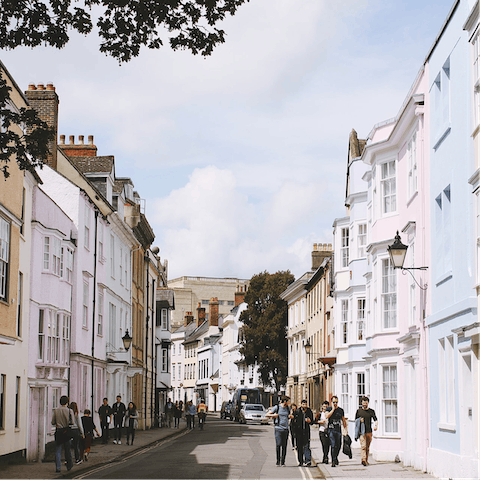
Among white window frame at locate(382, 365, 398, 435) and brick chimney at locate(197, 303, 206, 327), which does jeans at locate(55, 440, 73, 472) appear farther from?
brick chimney at locate(197, 303, 206, 327)

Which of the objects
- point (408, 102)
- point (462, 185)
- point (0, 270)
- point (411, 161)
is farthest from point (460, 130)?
point (0, 270)

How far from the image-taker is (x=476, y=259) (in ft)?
46.1

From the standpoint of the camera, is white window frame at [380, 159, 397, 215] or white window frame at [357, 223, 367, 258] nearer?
white window frame at [380, 159, 397, 215]

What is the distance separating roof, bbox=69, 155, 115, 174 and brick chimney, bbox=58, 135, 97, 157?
5.57ft

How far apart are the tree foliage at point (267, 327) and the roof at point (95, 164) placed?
31178 millimetres

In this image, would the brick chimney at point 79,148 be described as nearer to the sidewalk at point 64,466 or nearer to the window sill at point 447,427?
the sidewalk at point 64,466

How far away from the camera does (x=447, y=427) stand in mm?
16250

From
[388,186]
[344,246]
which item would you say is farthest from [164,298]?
[388,186]

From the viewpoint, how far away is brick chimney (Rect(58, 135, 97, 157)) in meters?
41.2

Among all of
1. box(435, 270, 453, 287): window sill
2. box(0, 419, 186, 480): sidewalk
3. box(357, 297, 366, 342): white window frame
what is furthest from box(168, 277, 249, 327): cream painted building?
box(435, 270, 453, 287): window sill

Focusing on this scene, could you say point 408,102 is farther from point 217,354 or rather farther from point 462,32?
point 217,354

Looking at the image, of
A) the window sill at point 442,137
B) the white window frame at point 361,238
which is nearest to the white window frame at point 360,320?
the white window frame at point 361,238

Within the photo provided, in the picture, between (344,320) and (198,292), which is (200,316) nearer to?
(198,292)

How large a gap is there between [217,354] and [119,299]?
64961 millimetres
